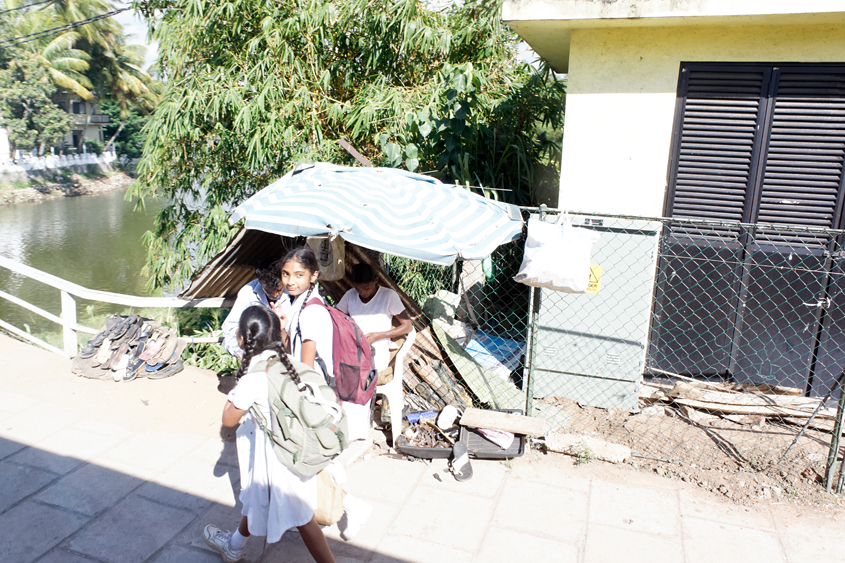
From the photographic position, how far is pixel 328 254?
4.26 metres

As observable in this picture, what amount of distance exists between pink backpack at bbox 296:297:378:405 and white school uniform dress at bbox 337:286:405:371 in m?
0.33

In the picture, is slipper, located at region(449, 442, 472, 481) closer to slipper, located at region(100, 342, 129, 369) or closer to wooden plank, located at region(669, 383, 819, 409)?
wooden plank, located at region(669, 383, 819, 409)

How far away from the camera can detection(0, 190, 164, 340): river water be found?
15.5m

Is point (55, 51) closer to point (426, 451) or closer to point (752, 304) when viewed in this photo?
point (426, 451)

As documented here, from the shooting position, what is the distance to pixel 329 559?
2.86 m

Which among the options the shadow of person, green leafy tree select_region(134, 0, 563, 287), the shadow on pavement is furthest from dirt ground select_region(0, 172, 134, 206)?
the shadow of person

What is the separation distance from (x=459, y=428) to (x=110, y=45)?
39.7 m

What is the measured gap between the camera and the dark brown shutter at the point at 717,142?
4375 mm

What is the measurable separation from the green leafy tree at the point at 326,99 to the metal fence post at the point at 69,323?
1617 mm

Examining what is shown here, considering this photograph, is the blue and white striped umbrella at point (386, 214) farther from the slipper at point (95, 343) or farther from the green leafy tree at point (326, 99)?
the slipper at point (95, 343)

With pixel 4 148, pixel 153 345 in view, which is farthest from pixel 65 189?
pixel 153 345

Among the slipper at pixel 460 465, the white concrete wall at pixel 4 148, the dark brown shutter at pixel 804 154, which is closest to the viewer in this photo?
the slipper at pixel 460 465

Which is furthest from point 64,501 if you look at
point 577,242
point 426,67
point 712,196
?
point 426,67

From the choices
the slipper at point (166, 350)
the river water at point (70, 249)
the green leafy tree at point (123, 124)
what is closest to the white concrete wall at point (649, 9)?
the slipper at point (166, 350)
